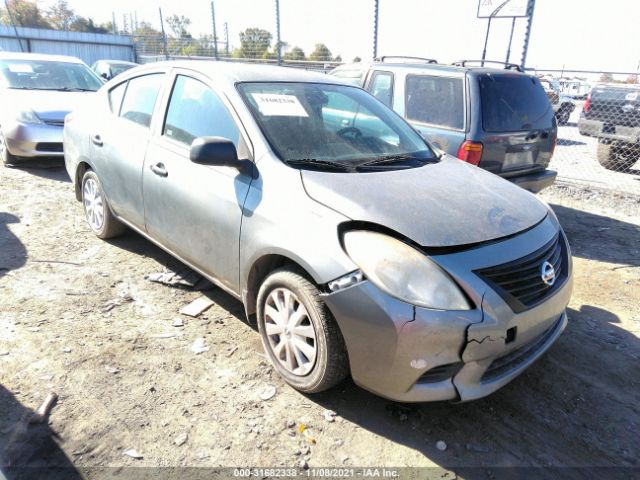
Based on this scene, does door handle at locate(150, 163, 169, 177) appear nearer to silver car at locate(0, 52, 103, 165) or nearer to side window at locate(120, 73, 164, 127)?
side window at locate(120, 73, 164, 127)

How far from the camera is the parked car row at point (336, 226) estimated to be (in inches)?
87.4

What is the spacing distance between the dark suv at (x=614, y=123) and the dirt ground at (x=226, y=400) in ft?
18.7

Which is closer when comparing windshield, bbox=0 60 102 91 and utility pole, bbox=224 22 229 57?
windshield, bbox=0 60 102 91

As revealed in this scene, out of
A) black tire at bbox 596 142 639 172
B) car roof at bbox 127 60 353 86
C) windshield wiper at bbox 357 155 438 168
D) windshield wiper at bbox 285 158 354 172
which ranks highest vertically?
car roof at bbox 127 60 353 86

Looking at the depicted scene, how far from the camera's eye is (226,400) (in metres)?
2.65

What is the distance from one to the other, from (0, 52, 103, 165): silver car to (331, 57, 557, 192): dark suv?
13.5 feet

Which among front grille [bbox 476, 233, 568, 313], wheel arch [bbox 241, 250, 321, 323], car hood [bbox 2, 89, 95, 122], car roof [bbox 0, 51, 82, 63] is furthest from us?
car roof [bbox 0, 51, 82, 63]

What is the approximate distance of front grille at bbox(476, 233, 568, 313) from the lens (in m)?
2.30

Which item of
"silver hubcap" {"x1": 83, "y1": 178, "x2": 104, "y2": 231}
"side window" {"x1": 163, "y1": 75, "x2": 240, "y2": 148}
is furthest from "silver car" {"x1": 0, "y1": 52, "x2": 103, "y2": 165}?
"side window" {"x1": 163, "y1": 75, "x2": 240, "y2": 148}

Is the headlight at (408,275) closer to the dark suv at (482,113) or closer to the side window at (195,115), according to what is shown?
the side window at (195,115)

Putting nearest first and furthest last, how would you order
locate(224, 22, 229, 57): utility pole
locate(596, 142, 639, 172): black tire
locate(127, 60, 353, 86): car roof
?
locate(127, 60, 353, 86): car roof, locate(596, 142, 639, 172): black tire, locate(224, 22, 229, 57): utility pole

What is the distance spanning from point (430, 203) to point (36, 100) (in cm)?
695

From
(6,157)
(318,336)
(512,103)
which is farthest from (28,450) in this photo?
(6,157)

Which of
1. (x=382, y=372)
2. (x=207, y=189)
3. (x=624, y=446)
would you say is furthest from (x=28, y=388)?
(x=624, y=446)
